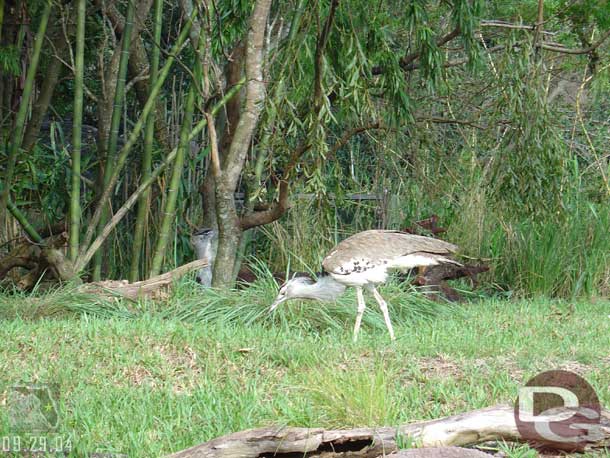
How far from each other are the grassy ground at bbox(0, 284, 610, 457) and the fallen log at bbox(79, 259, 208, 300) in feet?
0.65

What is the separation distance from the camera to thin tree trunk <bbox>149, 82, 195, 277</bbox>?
9539mm

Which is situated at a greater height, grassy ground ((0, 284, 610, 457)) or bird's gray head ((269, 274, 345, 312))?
bird's gray head ((269, 274, 345, 312))

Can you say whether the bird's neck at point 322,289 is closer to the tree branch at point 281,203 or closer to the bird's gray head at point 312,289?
the bird's gray head at point 312,289

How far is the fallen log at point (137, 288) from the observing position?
29.3 ft

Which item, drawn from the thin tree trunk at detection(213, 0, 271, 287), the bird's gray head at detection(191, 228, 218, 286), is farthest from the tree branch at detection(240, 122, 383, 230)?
the bird's gray head at detection(191, 228, 218, 286)

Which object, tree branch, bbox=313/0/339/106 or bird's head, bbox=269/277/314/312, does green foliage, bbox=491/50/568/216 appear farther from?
bird's head, bbox=269/277/314/312

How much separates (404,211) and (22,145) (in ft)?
15.5

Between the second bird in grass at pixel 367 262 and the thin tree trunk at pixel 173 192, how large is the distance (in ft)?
6.38

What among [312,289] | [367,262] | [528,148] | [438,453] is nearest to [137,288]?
[312,289]

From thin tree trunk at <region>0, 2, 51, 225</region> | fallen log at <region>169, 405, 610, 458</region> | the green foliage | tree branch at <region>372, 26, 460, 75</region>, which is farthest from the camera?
tree branch at <region>372, 26, 460, 75</region>

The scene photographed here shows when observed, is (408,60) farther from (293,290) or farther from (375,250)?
(293,290)

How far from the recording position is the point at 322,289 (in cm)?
813

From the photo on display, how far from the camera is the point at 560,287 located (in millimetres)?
10914

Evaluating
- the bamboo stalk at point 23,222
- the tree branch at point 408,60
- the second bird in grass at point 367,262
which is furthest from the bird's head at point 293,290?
the bamboo stalk at point 23,222
